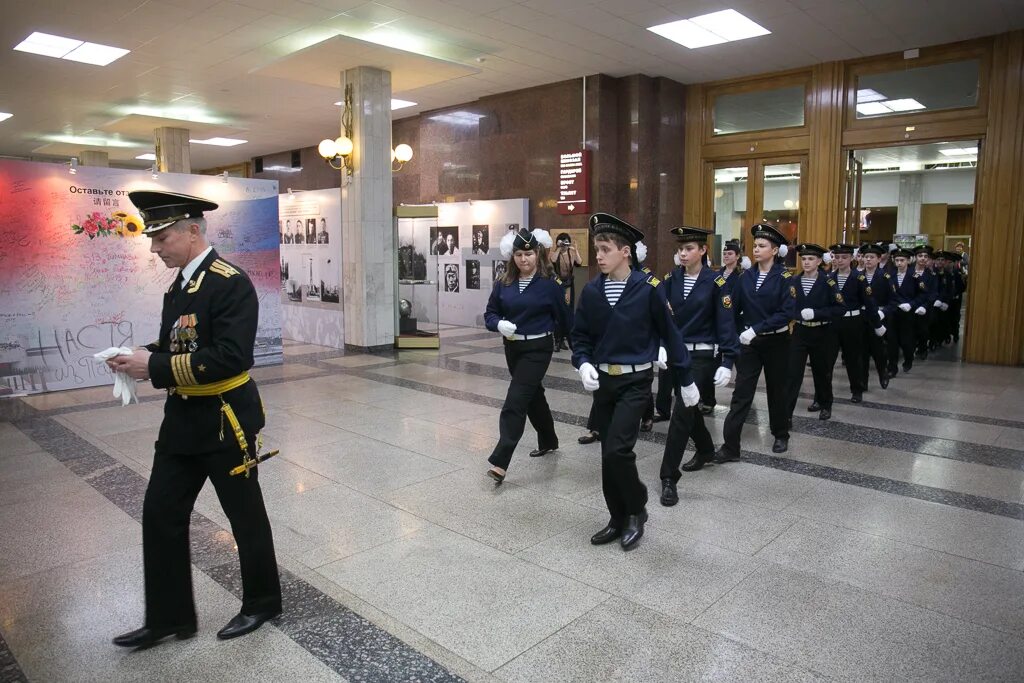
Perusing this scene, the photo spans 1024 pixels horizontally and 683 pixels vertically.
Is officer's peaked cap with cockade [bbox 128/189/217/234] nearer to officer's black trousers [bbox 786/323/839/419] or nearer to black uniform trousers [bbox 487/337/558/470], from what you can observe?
black uniform trousers [bbox 487/337/558/470]

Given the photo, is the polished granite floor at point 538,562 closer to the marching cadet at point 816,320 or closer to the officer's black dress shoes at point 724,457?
the officer's black dress shoes at point 724,457

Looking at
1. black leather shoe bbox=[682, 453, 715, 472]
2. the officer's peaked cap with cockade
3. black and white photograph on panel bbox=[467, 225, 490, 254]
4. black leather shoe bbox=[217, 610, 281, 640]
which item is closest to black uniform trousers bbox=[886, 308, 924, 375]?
black leather shoe bbox=[682, 453, 715, 472]

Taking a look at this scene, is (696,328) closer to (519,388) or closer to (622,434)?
(519,388)

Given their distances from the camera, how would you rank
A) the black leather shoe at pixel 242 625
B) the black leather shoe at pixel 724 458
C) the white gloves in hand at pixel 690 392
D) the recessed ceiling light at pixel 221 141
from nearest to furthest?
the black leather shoe at pixel 242 625
the white gloves in hand at pixel 690 392
the black leather shoe at pixel 724 458
the recessed ceiling light at pixel 221 141

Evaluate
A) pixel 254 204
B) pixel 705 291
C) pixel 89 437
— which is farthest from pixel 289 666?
pixel 254 204

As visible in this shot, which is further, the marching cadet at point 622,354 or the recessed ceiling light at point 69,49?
the recessed ceiling light at point 69,49

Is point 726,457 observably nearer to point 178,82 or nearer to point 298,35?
point 298,35

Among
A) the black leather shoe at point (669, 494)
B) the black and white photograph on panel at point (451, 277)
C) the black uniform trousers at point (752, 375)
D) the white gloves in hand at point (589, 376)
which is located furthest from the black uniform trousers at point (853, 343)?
the black and white photograph on panel at point (451, 277)

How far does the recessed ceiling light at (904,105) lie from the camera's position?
1162 cm

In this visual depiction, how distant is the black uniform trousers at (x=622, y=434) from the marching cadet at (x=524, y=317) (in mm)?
1196

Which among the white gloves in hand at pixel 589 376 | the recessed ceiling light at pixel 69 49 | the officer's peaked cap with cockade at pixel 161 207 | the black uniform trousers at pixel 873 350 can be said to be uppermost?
the recessed ceiling light at pixel 69 49

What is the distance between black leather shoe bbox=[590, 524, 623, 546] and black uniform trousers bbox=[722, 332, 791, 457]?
1951 millimetres

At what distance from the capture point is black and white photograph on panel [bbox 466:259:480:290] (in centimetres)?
1563

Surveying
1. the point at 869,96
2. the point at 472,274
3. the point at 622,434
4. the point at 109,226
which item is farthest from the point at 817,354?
the point at 472,274
